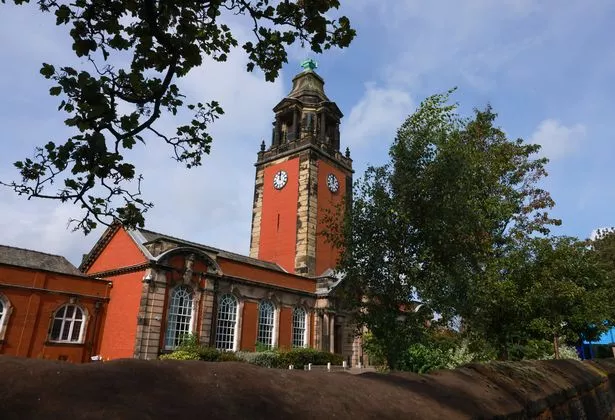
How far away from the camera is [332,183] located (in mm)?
35156

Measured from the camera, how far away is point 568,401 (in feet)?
13.1

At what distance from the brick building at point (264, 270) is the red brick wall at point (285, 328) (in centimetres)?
6

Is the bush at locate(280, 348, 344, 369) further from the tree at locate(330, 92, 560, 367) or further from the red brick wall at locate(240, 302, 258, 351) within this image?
the tree at locate(330, 92, 560, 367)

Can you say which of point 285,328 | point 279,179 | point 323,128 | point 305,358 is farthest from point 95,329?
point 323,128

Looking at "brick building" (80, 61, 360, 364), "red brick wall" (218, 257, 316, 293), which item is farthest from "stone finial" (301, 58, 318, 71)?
"red brick wall" (218, 257, 316, 293)

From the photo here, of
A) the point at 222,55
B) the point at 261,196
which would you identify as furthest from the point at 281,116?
the point at 222,55

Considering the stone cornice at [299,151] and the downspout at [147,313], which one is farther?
the stone cornice at [299,151]

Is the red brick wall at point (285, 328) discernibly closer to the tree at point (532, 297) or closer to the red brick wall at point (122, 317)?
the red brick wall at point (122, 317)

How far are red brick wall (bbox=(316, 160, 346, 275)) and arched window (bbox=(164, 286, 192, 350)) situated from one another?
1194cm

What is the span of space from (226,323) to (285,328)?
435 cm

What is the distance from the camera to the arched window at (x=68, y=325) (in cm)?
2078

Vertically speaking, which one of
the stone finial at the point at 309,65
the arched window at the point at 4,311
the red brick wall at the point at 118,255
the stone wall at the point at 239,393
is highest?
the stone finial at the point at 309,65

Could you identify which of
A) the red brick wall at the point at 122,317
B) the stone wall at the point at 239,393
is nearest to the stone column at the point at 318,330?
the red brick wall at the point at 122,317

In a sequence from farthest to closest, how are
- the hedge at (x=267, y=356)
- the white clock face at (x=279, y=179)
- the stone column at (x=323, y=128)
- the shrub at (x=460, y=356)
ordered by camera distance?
the stone column at (x=323, y=128), the white clock face at (x=279, y=179), the hedge at (x=267, y=356), the shrub at (x=460, y=356)
